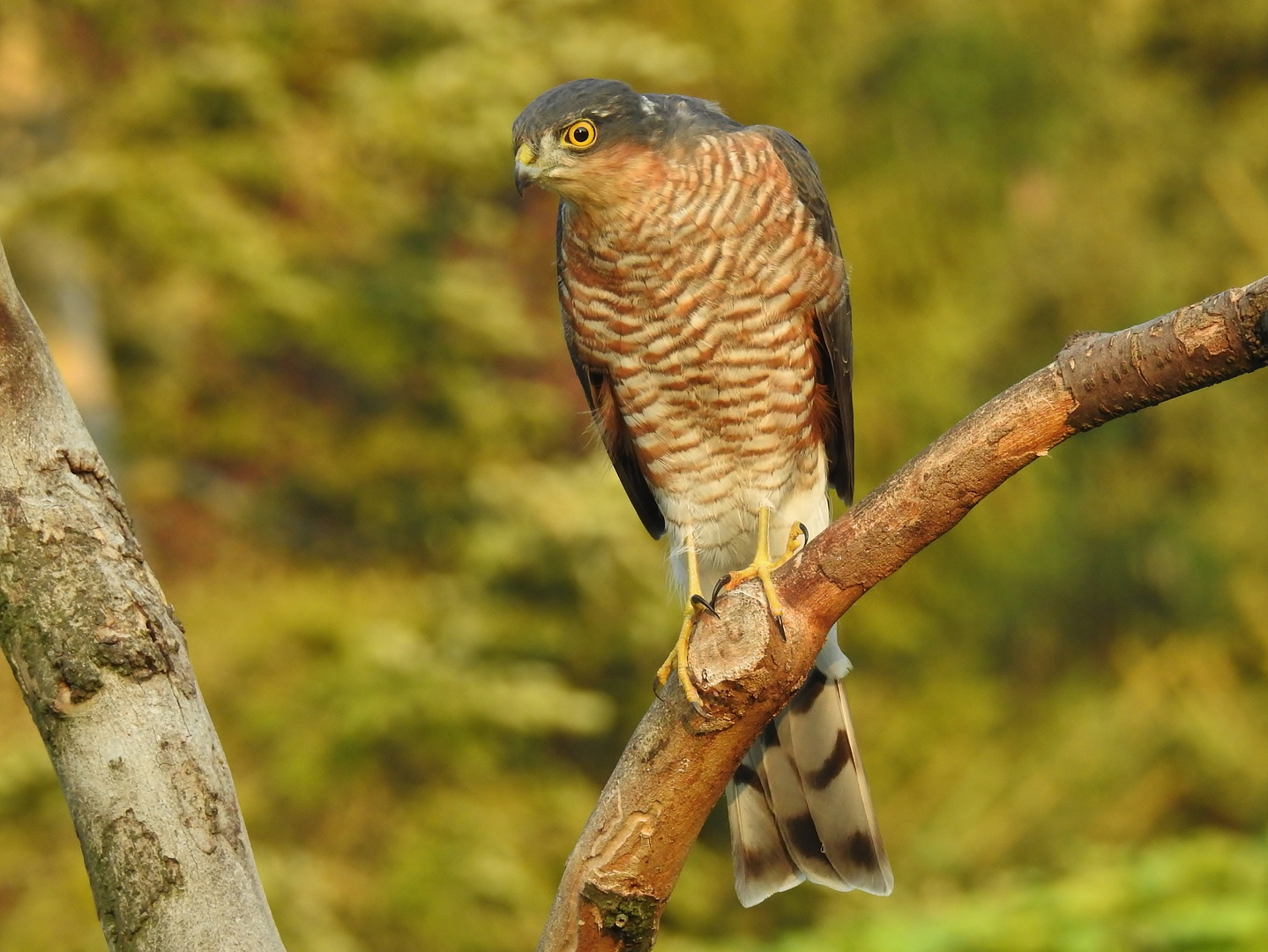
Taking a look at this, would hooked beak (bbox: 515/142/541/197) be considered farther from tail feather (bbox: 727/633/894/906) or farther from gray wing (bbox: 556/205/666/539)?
tail feather (bbox: 727/633/894/906)

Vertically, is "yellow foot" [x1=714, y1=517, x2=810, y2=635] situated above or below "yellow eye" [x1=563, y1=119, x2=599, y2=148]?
below

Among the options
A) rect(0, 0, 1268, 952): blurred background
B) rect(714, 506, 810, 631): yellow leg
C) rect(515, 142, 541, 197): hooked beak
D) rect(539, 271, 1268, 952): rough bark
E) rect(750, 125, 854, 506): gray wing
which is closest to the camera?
rect(539, 271, 1268, 952): rough bark

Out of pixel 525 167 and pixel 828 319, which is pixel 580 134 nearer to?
pixel 525 167

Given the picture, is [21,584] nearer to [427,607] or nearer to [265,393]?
[427,607]

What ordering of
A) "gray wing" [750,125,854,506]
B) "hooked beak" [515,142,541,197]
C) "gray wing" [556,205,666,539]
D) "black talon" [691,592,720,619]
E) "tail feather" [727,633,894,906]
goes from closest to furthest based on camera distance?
1. "black talon" [691,592,720,619]
2. "tail feather" [727,633,894,906]
3. "hooked beak" [515,142,541,197]
4. "gray wing" [750,125,854,506]
5. "gray wing" [556,205,666,539]

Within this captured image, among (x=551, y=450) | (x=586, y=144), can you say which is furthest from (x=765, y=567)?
(x=551, y=450)

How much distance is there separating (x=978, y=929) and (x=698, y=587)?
3145mm

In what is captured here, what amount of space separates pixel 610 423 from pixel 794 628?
4.59 ft

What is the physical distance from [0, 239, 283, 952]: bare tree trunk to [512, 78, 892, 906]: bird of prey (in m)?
1.09

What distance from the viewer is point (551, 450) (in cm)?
802

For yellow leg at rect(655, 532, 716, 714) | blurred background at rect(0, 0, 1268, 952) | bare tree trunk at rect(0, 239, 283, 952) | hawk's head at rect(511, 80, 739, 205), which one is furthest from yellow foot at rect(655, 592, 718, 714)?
blurred background at rect(0, 0, 1268, 952)

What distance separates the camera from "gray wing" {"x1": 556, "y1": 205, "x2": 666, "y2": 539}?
Answer: 3.48 meters

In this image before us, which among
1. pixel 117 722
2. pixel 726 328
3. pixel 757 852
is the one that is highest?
pixel 726 328

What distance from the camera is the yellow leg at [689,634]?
7.33ft
